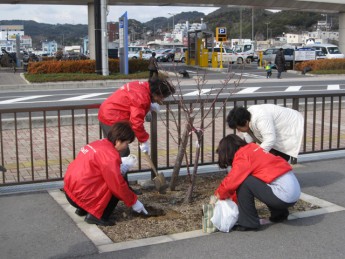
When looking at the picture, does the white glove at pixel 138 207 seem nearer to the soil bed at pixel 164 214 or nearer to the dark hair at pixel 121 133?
the soil bed at pixel 164 214

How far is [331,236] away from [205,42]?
102ft

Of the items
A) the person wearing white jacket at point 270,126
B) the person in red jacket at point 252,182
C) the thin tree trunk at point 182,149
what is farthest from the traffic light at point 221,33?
the person in red jacket at point 252,182

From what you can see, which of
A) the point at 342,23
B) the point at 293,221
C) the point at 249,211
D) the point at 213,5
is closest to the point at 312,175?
the point at 293,221

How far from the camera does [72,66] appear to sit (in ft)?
78.6

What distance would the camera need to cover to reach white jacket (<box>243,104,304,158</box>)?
16.3 ft

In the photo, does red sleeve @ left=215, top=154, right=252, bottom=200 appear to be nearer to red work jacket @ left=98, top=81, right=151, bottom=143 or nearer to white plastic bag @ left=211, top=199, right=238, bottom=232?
white plastic bag @ left=211, top=199, right=238, bottom=232

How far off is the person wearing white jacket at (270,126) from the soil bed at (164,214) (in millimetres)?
671

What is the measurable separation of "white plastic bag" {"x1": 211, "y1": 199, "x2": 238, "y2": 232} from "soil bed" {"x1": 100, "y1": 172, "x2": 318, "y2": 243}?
33cm

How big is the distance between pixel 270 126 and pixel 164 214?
4.68ft

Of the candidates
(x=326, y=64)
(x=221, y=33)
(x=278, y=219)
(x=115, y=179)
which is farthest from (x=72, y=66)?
(x=278, y=219)

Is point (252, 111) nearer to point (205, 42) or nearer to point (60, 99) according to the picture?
point (60, 99)

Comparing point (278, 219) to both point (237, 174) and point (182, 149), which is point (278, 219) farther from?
point (182, 149)

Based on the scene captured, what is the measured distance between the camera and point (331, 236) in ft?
14.4

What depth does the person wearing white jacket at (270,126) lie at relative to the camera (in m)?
4.86
